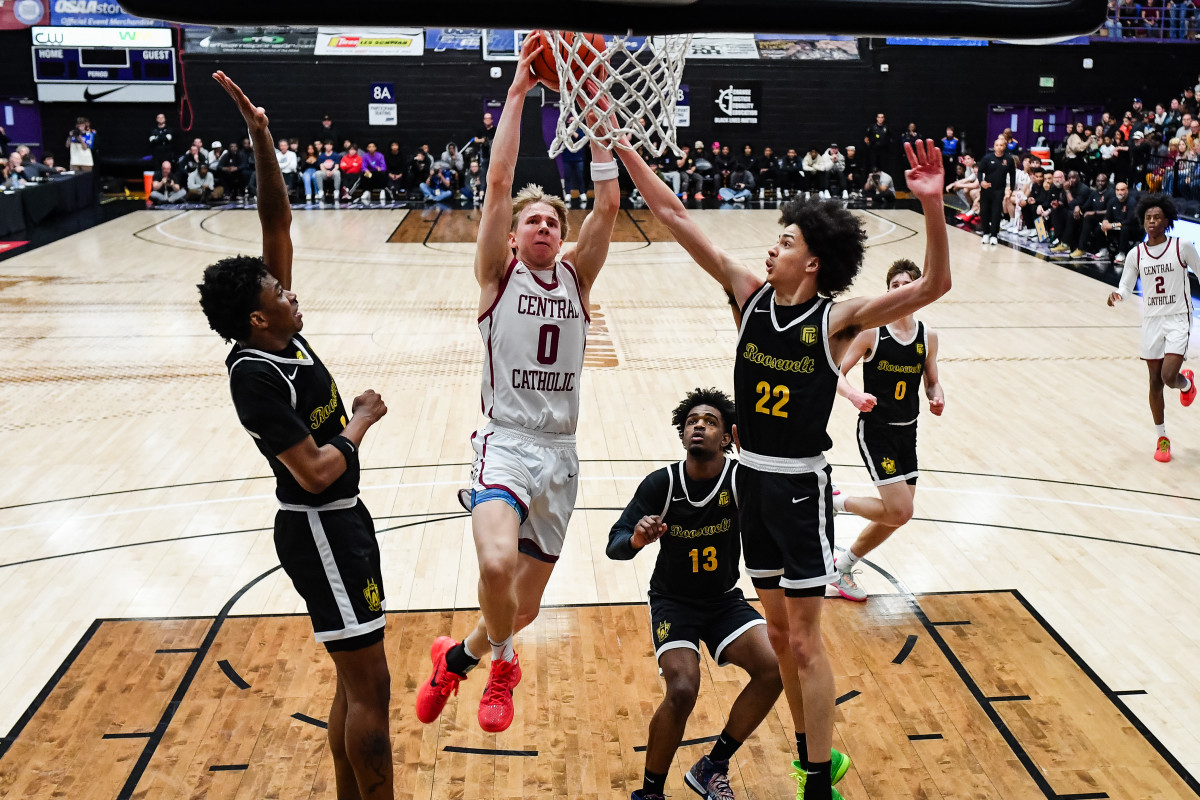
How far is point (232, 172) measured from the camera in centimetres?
2359

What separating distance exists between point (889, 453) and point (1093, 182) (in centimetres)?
1790

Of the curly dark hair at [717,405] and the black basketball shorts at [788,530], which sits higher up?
the curly dark hair at [717,405]

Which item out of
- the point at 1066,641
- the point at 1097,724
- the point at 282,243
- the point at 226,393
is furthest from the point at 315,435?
the point at 226,393

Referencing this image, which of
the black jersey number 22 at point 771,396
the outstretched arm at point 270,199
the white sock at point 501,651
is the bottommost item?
the white sock at point 501,651

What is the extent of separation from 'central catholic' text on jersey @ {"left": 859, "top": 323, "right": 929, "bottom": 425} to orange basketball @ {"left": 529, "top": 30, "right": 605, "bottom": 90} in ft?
7.83

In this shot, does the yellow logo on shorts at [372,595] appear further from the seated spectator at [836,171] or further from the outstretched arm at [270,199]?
the seated spectator at [836,171]

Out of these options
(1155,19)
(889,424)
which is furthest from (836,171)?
Result: (889,424)

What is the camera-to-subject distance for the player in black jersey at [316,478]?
144 inches

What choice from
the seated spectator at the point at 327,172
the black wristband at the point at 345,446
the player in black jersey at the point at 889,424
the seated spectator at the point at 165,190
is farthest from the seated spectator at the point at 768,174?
the black wristband at the point at 345,446

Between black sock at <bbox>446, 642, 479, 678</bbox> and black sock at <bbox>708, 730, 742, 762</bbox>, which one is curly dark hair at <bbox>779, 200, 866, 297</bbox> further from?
black sock at <bbox>446, 642, 479, 678</bbox>

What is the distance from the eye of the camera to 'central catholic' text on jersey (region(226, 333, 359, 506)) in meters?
3.63

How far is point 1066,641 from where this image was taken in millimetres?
5539

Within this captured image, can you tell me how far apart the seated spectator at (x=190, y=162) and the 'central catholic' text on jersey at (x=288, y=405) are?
→ 69.7 feet

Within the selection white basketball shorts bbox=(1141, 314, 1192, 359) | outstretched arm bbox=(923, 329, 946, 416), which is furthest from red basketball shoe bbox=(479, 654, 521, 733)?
white basketball shorts bbox=(1141, 314, 1192, 359)
